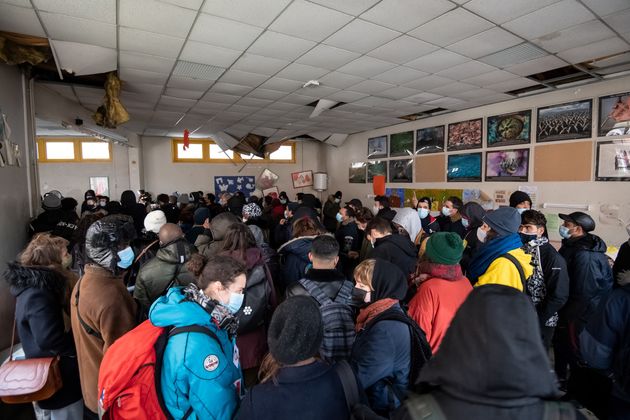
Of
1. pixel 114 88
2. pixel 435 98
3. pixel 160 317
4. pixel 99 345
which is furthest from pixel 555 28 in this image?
pixel 114 88

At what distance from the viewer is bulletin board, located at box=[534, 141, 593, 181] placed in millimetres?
4543

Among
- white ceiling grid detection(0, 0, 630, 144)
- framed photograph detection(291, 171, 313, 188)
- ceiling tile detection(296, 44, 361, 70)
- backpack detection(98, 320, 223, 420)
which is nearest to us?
backpack detection(98, 320, 223, 420)

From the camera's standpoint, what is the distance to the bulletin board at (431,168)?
6699mm

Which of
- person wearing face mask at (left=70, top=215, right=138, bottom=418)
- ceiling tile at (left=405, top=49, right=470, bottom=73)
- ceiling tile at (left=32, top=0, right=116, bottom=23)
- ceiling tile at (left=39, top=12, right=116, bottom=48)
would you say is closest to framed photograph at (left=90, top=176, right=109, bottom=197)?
ceiling tile at (left=39, top=12, right=116, bottom=48)

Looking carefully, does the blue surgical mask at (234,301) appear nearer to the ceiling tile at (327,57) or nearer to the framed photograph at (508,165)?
the ceiling tile at (327,57)

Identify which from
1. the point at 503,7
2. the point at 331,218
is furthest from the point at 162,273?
the point at 331,218

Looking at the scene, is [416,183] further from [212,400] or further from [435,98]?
[212,400]

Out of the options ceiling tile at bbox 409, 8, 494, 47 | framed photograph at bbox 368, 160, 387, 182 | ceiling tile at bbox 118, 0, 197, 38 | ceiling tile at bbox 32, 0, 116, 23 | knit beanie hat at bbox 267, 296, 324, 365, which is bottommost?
knit beanie hat at bbox 267, 296, 324, 365

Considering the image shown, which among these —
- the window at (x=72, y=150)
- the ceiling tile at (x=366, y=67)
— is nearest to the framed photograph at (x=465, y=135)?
the ceiling tile at (x=366, y=67)

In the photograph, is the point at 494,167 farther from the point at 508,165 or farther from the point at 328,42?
the point at 328,42

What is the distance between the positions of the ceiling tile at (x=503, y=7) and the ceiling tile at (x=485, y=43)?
0.82 feet

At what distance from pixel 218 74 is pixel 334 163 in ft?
21.1

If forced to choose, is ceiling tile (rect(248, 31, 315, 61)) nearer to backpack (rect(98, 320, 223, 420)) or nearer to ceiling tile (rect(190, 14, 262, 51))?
ceiling tile (rect(190, 14, 262, 51))

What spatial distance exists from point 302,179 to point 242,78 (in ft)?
21.2
